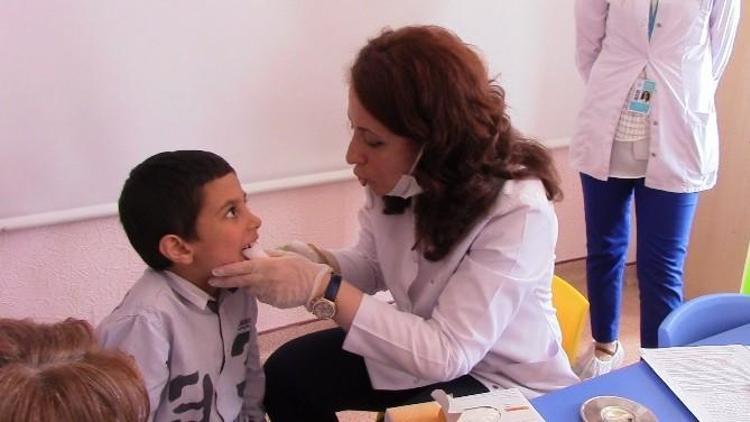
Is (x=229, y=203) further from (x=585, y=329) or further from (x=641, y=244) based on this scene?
(x=585, y=329)

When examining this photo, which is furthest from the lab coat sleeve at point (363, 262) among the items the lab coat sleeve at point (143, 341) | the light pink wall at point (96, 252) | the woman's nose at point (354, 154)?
the light pink wall at point (96, 252)

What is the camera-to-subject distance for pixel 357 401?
57.1 inches

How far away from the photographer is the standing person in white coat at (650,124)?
6.17ft

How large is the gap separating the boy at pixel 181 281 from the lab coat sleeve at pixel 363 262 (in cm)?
33

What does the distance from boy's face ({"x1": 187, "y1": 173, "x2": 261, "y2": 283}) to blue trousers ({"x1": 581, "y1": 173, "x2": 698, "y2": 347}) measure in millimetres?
1295

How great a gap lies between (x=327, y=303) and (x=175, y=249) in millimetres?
280

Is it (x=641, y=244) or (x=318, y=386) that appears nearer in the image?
(x=318, y=386)

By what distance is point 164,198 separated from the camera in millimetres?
1106

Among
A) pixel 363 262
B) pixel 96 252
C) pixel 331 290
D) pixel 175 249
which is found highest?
pixel 175 249

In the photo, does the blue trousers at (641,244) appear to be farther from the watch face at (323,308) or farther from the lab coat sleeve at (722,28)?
the watch face at (323,308)

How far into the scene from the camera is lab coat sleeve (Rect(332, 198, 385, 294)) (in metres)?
1.51

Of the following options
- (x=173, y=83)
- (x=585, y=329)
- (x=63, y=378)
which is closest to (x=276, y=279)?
(x=63, y=378)

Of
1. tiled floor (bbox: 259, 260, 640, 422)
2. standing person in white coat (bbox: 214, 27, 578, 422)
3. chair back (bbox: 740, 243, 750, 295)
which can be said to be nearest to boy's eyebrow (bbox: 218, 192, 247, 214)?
standing person in white coat (bbox: 214, 27, 578, 422)

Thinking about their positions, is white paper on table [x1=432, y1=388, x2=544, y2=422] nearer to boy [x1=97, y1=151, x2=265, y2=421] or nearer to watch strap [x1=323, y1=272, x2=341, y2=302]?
watch strap [x1=323, y1=272, x2=341, y2=302]
